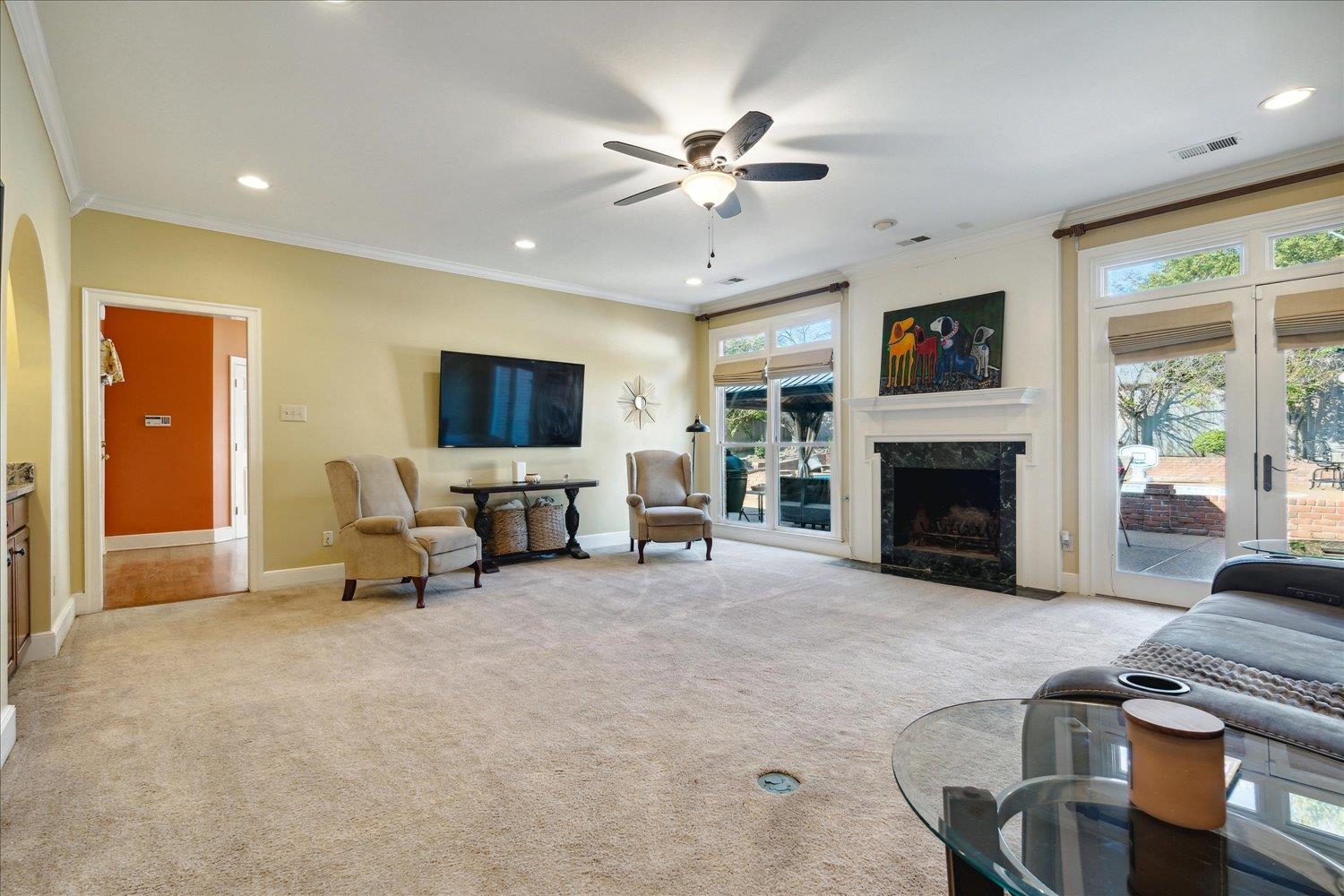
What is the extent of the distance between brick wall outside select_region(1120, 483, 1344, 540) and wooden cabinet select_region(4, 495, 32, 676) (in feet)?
19.8

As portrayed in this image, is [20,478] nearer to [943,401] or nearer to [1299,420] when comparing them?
[943,401]

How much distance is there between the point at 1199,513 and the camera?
390 centimetres

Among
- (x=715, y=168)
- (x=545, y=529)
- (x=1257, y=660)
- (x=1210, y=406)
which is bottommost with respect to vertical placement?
(x=545, y=529)

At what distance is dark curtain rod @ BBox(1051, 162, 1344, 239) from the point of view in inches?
138

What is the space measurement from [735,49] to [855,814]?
2.82m

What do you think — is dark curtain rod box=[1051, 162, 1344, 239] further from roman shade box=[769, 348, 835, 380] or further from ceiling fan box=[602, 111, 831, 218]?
ceiling fan box=[602, 111, 831, 218]

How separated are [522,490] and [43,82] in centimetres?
367

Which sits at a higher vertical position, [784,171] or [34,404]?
[784,171]

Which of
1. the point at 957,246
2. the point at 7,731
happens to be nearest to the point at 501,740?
the point at 7,731

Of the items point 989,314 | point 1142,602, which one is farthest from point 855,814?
point 989,314

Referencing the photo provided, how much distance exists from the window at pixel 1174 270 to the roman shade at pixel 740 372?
3.20 m

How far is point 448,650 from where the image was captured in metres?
3.23

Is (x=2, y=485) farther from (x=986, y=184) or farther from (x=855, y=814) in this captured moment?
(x=986, y=184)

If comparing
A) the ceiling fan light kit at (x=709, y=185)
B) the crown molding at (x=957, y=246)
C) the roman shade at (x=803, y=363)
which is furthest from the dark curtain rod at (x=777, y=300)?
the ceiling fan light kit at (x=709, y=185)
